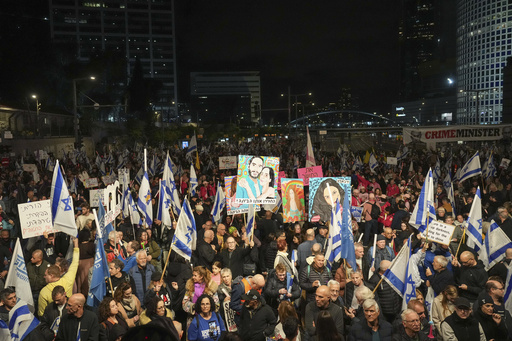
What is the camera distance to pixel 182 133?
5284cm

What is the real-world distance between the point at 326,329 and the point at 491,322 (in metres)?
1.91

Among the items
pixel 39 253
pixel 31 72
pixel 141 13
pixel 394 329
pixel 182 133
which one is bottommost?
pixel 394 329

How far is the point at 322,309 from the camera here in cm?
559

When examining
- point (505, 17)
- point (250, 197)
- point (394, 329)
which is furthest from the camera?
point (505, 17)

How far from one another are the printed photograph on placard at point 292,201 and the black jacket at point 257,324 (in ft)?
13.9

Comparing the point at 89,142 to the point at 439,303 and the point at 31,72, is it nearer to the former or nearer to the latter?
the point at 31,72

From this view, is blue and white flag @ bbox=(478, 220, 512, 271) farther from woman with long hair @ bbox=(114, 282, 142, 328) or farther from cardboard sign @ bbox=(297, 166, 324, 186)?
woman with long hair @ bbox=(114, 282, 142, 328)

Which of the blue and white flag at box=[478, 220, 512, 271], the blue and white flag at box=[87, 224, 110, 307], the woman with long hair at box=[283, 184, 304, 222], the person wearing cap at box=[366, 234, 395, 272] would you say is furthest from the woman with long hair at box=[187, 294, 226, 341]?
the blue and white flag at box=[478, 220, 512, 271]

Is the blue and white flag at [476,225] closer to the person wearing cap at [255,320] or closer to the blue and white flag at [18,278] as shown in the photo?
the person wearing cap at [255,320]

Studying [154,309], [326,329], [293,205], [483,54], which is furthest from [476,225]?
[483,54]

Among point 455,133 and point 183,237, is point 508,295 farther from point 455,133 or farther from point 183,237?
point 455,133

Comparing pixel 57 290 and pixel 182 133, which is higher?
pixel 182 133

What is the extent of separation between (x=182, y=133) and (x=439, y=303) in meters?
48.5

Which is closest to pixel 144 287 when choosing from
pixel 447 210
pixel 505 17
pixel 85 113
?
pixel 447 210
